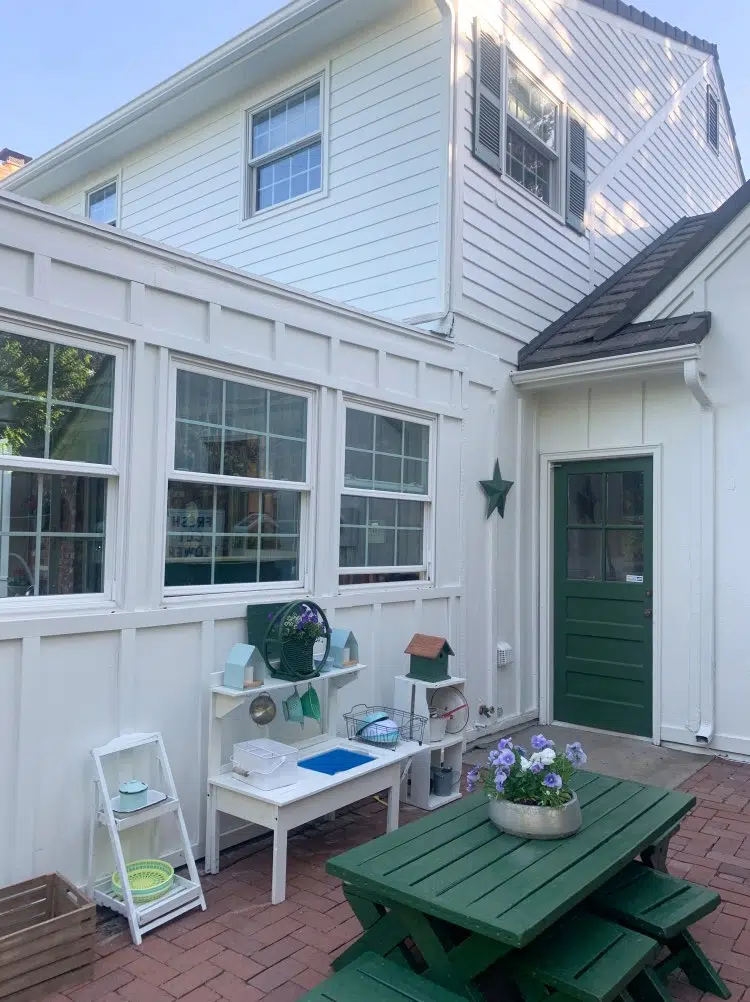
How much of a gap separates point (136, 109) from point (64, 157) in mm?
1520

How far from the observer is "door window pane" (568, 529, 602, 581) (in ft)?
21.4

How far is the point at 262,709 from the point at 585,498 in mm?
3717

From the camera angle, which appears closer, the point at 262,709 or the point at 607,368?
the point at 262,709

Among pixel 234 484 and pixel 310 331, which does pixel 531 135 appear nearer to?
pixel 310 331

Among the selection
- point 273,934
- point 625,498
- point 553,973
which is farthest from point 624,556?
point 553,973

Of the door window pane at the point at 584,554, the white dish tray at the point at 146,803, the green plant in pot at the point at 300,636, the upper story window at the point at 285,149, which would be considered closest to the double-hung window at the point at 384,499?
the green plant in pot at the point at 300,636

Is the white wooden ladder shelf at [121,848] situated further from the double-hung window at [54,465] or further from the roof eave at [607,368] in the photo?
the roof eave at [607,368]

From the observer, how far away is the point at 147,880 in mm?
3457

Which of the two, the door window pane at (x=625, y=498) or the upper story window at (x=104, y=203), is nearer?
the door window pane at (x=625, y=498)

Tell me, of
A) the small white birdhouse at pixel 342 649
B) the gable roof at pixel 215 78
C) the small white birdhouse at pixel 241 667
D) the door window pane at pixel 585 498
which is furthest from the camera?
the door window pane at pixel 585 498

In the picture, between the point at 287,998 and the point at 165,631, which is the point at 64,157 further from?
the point at 287,998

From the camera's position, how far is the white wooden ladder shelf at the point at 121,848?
3221 millimetres

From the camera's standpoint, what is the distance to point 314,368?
469 cm

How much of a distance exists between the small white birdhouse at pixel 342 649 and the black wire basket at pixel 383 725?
0.36m
